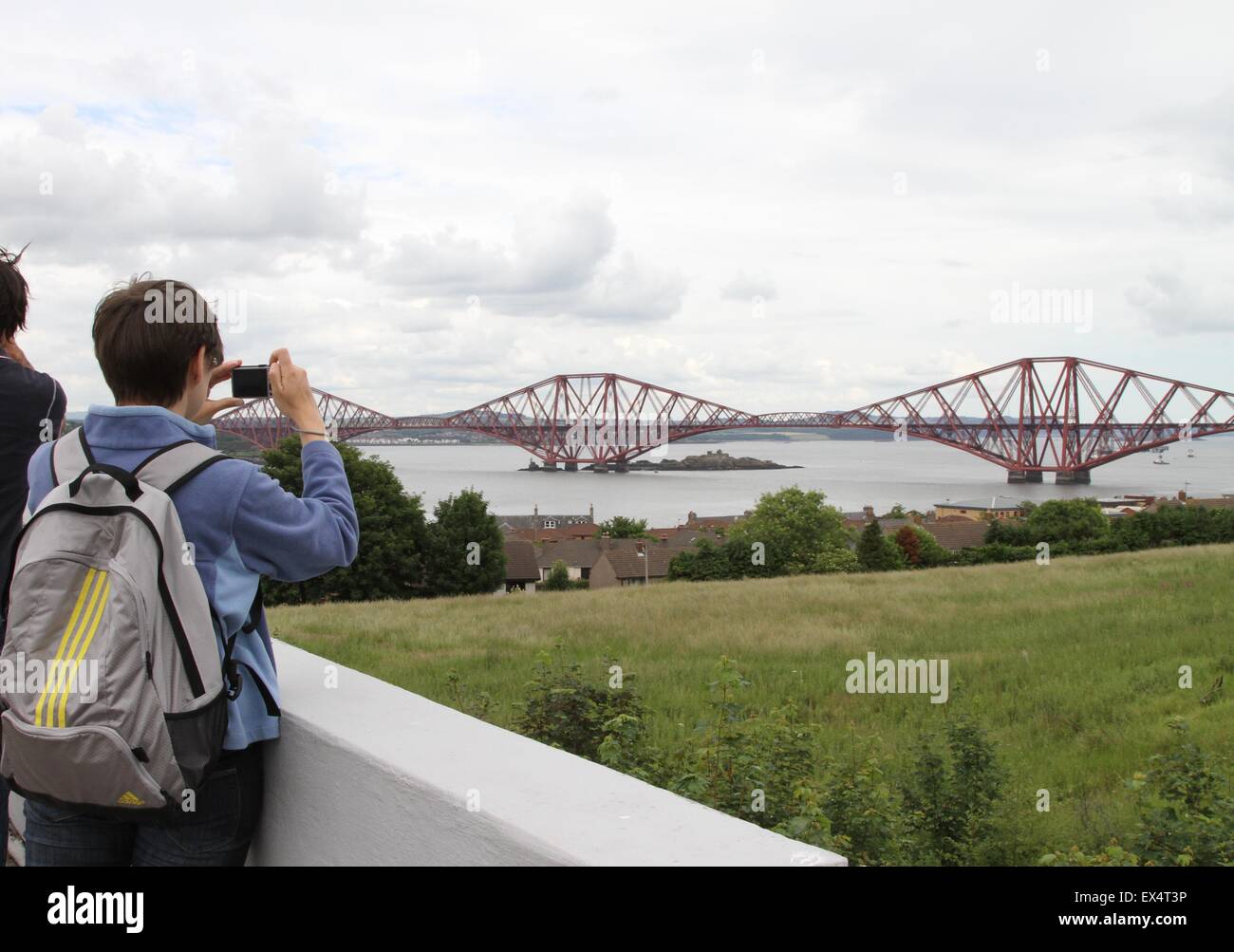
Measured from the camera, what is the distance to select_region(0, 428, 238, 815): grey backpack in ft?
4.95

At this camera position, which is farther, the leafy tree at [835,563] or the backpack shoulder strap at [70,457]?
the leafy tree at [835,563]

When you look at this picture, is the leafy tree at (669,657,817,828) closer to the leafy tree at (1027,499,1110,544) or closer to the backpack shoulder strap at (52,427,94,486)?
the backpack shoulder strap at (52,427,94,486)

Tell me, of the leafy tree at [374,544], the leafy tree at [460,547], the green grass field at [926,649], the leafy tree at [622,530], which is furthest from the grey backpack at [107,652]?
the leafy tree at [622,530]

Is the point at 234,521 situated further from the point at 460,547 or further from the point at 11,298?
the point at 460,547

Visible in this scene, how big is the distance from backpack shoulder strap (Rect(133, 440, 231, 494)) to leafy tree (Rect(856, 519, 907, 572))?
134 ft

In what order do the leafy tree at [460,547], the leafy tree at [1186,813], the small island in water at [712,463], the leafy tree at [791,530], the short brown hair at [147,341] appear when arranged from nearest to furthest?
the short brown hair at [147,341] < the leafy tree at [1186,813] < the leafy tree at [460,547] < the leafy tree at [791,530] < the small island in water at [712,463]

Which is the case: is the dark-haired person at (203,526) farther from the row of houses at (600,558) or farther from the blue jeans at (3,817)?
the row of houses at (600,558)

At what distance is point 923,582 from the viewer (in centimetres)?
1739

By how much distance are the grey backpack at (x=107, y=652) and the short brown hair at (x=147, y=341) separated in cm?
23

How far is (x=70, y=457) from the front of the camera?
1693mm

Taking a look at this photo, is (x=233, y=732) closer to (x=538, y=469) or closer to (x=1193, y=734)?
(x=1193, y=734)

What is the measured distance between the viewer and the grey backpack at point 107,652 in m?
1.51

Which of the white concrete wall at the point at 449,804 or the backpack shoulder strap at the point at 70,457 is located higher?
the backpack shoulder strap at the point at 70,457

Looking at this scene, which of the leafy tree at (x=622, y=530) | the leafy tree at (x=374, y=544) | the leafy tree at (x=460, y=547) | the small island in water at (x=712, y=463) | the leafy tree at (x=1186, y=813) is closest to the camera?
the leafy tree at (x=1186, y=813)
